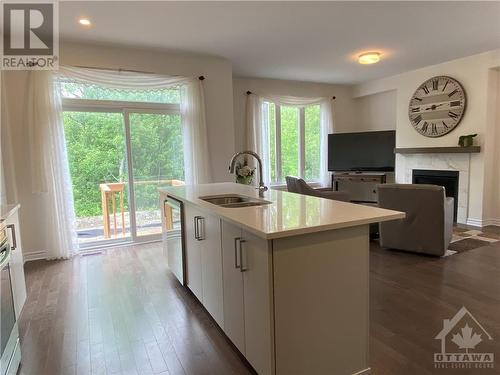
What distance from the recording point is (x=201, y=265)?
2.41m

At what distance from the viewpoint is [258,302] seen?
1.59 meters

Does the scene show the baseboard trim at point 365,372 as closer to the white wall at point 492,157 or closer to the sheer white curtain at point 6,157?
the sheer white curtain at point 6,157

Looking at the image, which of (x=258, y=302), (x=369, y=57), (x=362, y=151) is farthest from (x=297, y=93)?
(x=258, y=302)

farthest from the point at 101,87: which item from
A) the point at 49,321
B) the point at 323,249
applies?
the point at 323,249

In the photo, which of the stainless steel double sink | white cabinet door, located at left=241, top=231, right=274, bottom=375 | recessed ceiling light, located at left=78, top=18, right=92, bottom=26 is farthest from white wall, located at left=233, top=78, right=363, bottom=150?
white cabinet door, located at left=241, top=231, right=274, bottom=375

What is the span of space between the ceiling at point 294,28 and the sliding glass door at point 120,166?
97cm

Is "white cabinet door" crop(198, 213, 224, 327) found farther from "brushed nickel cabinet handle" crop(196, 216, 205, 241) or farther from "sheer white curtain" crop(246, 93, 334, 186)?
"sheer white curtain" crop(246, 93, 334, 186)

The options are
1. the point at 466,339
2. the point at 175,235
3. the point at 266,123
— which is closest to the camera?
the point at 466,339

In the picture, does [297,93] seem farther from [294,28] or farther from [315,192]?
[315,192]

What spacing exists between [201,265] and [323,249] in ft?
3.75

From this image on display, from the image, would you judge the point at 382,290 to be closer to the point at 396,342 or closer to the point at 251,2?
the point at 396,342

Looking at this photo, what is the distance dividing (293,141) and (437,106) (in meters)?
2.64

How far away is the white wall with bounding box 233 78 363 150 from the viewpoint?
5977 millimetres

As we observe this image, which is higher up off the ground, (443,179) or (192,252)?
(443,179)
